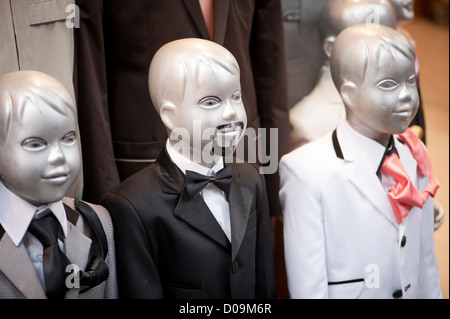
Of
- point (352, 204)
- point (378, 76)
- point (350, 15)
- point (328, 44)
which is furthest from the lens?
point (328, 44)

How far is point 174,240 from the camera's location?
1.63 m

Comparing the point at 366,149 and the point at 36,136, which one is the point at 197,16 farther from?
the point at 36,136

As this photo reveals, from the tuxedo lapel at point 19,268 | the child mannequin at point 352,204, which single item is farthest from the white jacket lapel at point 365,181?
the tuxedo lapel at point 19,268

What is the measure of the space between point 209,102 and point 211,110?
0.02 metres

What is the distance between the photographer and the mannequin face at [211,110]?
1.54 metres

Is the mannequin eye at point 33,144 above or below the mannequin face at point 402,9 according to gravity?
above

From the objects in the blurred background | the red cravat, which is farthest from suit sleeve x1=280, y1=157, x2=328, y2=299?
the blurred background

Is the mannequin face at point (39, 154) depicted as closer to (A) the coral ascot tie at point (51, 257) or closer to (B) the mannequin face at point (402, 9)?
(A) the coral ascot tie at point (51, 257)

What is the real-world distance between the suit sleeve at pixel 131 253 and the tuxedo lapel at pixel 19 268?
25 cm

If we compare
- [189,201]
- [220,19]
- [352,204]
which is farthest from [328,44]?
[189,201]

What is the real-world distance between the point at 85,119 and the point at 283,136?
759mm
